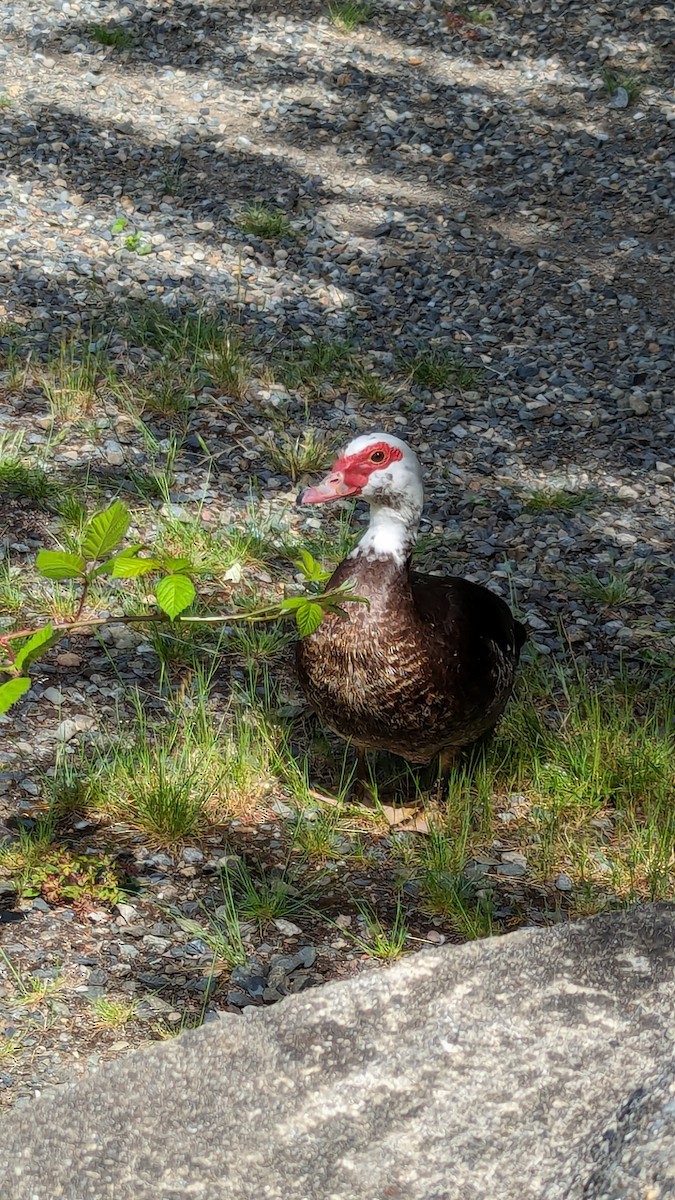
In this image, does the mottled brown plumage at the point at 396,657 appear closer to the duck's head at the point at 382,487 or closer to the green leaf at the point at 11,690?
the duck's head at the point at 382,487

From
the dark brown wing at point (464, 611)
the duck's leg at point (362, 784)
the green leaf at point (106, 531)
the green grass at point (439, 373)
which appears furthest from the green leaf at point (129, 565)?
the green grass at point (439, 373)

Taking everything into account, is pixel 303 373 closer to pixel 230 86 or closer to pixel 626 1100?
pixel 230 86

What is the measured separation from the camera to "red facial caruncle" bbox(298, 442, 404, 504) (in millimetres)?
3824

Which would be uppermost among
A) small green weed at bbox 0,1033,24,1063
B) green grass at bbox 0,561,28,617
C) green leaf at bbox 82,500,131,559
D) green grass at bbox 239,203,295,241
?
green leaf at bbox 82,500,131,559

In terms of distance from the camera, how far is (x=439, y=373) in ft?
21.9

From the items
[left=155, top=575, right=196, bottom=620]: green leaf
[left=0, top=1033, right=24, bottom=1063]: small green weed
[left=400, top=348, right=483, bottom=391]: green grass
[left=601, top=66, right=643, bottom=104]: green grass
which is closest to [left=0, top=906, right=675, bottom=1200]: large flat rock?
[left=0, top=1033, right=24, bottom=1063]: small green weed

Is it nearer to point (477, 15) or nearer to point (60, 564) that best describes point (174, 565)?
point (60, 564)

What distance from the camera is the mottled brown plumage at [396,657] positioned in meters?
3.77

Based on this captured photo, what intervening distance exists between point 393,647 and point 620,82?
7.35 metres

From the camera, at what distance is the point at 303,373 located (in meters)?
6.52

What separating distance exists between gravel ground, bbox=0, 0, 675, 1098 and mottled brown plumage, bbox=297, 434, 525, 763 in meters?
0.48

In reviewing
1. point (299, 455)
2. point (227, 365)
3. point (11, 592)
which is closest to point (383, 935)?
point (11, 592)

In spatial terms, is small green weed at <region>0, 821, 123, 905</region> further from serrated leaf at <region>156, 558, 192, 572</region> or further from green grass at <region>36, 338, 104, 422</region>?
green grass at <region>36, 338, 104, 422</region>

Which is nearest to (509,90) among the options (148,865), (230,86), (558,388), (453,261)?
(230,86)
